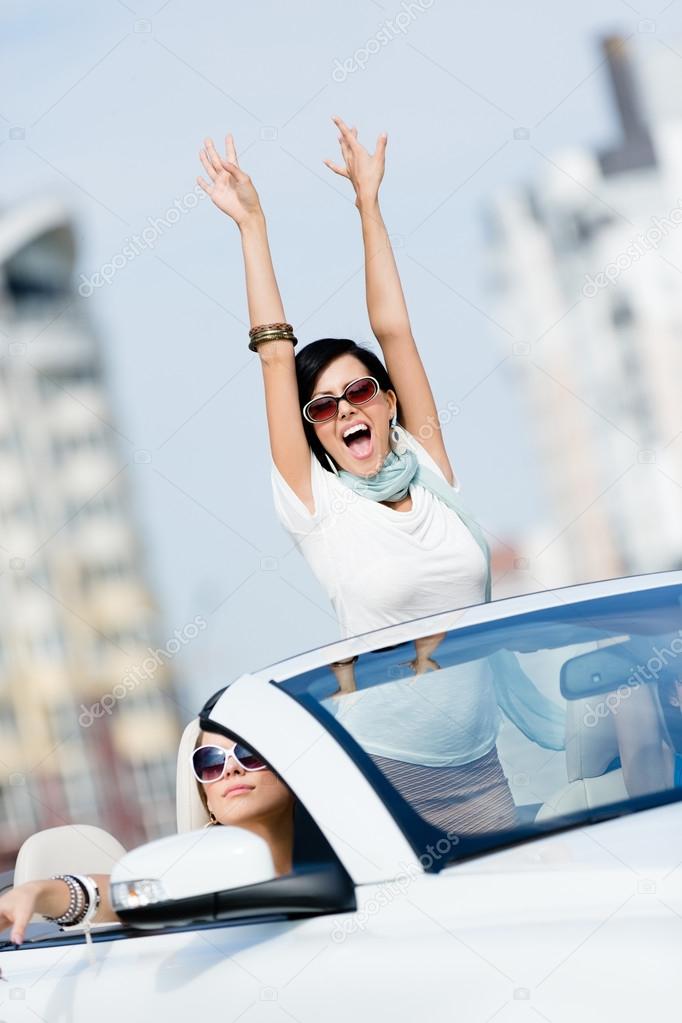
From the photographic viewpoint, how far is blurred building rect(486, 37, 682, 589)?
69.6 metres

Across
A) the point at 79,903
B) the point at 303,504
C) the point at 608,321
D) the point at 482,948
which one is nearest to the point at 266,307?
the point at 303,504

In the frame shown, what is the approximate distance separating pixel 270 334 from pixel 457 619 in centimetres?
94

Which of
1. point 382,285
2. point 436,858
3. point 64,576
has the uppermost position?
point 64,576

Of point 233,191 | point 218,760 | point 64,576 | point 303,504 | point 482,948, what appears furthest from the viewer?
point 64,576

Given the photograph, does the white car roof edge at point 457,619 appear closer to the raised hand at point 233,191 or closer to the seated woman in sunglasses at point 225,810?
the seated woman in sunglasses at point 225,810

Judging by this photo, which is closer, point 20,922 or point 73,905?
point 20,922

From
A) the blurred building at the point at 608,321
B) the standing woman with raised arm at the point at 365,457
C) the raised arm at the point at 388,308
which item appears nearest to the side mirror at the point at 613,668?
the standing woman with raised arm at the point at 365,457

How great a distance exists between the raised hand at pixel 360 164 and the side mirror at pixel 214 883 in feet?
6.63

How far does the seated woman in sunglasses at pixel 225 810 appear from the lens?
2518 mm

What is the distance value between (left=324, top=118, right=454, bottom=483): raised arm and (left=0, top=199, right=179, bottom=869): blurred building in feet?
209

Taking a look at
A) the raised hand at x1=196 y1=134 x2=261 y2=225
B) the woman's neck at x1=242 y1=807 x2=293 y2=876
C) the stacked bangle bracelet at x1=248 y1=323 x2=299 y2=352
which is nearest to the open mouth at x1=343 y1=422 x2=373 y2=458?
the stacked bangle bracelet at x1=248 y1=323 x2=299 y2=352

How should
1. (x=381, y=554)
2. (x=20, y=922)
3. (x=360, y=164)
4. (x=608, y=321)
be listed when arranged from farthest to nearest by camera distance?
(x=608, y=321) → (x=360, y=164) → (x=381, y=554) → (x=20, y=922)

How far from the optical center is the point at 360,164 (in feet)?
12.8

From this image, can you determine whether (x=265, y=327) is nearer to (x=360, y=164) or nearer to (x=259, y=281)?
(x=259, y=281)
